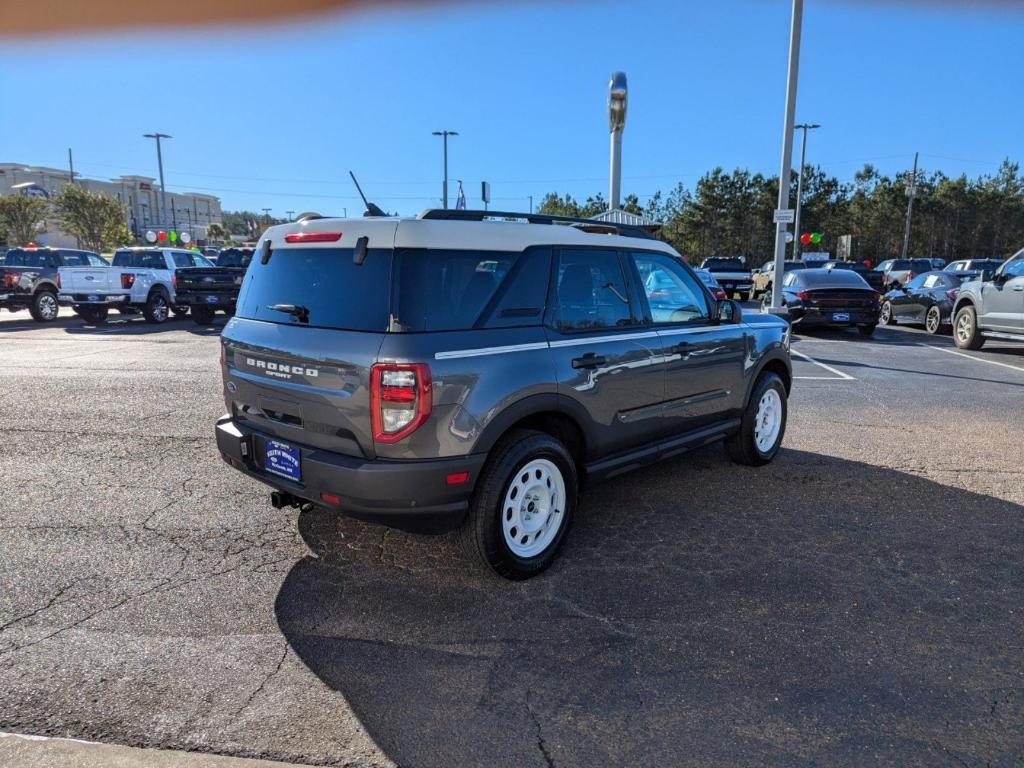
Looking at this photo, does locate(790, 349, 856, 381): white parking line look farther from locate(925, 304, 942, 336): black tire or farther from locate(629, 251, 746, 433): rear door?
locate(925, 304, 942, 336): black tire

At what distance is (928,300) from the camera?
16703 mm

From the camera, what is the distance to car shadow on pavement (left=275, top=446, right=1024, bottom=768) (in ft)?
8.38

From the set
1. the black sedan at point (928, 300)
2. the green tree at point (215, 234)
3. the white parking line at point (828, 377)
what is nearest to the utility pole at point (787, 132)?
the white parking line at point (828, 377)

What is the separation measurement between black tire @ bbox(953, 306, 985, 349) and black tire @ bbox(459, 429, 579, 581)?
12.6 m

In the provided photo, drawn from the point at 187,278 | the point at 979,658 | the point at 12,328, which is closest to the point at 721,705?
the point at 979,658

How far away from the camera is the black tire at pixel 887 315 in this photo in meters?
18.1

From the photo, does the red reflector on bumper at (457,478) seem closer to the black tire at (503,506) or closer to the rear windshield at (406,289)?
the black tire at (503,506)

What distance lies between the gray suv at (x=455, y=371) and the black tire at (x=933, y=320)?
47.7 feet

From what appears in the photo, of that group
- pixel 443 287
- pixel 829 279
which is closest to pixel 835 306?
pixel 829 279

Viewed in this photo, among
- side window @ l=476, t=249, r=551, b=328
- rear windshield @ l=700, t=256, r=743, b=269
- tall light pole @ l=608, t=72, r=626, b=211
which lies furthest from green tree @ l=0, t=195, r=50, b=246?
side window @ l=476, t=249, r=551, b=328

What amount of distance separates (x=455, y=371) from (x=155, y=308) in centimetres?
1734

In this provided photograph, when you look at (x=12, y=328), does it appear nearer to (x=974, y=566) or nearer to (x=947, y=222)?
(x=974, y=566)

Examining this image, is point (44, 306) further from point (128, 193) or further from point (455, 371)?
point (128, 193)

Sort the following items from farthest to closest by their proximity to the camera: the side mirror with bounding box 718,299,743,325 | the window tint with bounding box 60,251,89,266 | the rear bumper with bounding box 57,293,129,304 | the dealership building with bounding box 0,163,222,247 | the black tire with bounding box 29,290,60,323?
the dealership building with bounding box 0,163,222,247 < the window tint with bounding box 60,251,89,266 < the black tire with bounding box 29,290,60,323 < the rear bumper with bounding box 57,293,129,304 < the side mirror with bounding box 718,299,743,325
